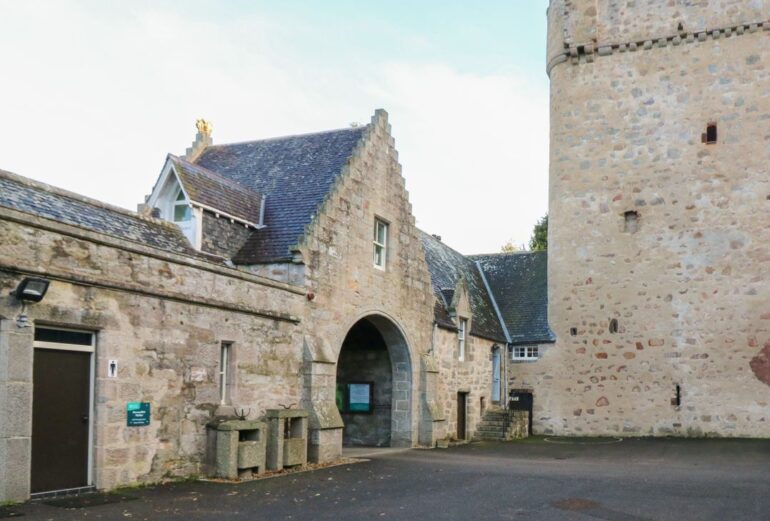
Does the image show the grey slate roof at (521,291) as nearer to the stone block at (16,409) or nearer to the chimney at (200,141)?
the chimney at (200,141)

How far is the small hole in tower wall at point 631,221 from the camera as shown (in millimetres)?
27141

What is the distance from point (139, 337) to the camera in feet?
41.3

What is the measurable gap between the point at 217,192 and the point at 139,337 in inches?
216

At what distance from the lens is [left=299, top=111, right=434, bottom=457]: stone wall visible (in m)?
17.2

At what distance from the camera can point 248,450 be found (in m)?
14.2

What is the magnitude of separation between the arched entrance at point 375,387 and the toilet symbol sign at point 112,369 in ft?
32.0

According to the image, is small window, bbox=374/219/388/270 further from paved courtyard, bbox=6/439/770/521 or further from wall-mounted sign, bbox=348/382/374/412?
paved courtyard, bbox=6/439/770/521

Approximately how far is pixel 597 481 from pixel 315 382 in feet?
18.9

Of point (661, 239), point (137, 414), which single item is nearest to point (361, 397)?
point (137, 414)

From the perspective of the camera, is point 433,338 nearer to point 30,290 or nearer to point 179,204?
point 179,204

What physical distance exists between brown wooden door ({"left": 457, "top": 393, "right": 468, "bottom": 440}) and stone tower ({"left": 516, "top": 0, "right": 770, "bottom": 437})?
3617 mm

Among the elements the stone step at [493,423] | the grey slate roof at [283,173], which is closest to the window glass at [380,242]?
the grey slate roof at [283,173]

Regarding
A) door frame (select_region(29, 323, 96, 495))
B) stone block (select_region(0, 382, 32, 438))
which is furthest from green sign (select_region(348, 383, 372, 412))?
stone block (select_region(0, 382, 32, 438))

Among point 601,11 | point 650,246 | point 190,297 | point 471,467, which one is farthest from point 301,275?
point 601,11
